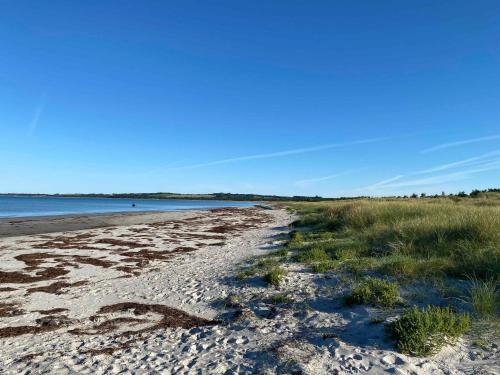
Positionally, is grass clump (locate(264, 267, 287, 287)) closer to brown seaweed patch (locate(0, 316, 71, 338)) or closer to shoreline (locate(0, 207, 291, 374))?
shoreline (locate(0, 207, 291, 374))

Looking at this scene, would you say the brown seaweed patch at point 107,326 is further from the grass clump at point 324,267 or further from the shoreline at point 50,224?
the shoreline at point 50,224

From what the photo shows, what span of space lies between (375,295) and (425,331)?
82.4 inches

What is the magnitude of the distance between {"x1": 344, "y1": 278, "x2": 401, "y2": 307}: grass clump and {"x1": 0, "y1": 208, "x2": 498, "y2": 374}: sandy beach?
29 centimetres

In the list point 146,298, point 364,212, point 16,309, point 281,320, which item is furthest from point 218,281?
point 364,212

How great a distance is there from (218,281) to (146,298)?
→ 2383 millimetres

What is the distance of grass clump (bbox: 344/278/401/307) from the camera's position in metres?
7.62

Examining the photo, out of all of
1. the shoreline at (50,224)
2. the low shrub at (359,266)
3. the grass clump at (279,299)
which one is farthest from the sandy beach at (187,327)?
the shoreline at (50,224)

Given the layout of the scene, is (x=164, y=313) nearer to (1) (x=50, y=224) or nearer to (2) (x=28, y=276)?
(2) (x=28, y=276)

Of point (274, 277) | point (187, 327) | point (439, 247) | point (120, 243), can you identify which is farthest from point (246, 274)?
point (120, 243)

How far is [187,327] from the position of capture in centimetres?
758

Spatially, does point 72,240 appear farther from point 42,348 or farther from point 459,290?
point 459,290

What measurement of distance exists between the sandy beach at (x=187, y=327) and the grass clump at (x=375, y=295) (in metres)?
0.29

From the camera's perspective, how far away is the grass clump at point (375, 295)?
25.0ft

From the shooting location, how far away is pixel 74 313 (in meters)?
8.77
